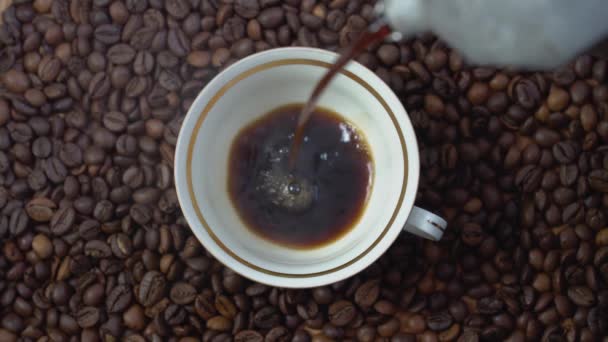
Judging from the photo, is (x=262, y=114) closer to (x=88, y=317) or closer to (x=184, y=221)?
(x=184, y=221)

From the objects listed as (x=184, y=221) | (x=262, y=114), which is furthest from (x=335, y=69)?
(x=184, y=221)

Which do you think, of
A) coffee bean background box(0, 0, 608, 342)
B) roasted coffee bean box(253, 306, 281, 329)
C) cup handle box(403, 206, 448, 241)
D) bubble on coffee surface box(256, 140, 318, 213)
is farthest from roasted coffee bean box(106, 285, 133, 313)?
cup handle box(403, 206, 448, 241)

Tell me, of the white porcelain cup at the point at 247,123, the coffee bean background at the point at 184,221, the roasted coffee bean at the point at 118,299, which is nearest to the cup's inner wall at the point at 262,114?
the white porcelain cup at the point at 247,123

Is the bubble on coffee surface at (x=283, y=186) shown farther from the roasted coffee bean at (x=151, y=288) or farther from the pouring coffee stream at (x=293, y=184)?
the roasted coffee bean at (x=151, y=288)

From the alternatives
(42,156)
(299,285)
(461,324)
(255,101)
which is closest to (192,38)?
(255,101)

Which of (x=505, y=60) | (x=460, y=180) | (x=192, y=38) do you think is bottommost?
(x=460, y=180)

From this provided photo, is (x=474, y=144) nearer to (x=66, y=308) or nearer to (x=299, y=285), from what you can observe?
(x=299, y=285)

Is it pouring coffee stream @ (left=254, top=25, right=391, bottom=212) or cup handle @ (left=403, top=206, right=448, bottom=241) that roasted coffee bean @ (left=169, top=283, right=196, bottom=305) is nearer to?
pouring coffee stream @ (left=254, top=25, right=391, bottom=212)
